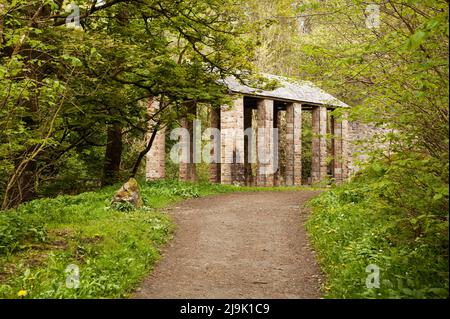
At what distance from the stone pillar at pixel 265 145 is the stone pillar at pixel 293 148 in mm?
2058

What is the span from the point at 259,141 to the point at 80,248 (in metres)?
16.7

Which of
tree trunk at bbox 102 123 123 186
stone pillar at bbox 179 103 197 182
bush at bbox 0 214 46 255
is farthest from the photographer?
stone pillar at bbox 179 103 197 182

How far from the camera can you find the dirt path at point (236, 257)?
661cm

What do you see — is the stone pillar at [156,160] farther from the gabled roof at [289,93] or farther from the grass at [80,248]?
the grass at [80,248]

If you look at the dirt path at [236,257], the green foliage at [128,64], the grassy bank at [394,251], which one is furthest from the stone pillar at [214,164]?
the grassy bank at [394,251]

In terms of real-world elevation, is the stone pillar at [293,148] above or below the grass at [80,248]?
above

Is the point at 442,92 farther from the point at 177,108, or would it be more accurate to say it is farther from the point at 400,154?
the point at 177,108

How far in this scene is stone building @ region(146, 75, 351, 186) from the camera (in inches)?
870

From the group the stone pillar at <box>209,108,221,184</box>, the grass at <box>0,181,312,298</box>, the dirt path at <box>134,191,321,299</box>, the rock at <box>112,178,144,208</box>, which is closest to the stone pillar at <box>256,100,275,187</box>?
the stone pillar at <box>209,108,221,184</box>

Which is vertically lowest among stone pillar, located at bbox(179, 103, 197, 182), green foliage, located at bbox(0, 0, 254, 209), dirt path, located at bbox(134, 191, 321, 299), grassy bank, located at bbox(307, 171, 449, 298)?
dirt path, located at bbox(134, 191, 321, 299)

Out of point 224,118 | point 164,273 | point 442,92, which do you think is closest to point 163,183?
point 224,118

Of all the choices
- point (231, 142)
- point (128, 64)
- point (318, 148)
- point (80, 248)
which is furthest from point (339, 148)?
point (80, 248)

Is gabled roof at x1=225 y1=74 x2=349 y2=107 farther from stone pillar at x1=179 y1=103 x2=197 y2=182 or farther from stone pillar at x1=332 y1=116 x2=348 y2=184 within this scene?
stone pillar at x1=179 y1=103 x2=197 y2=182
